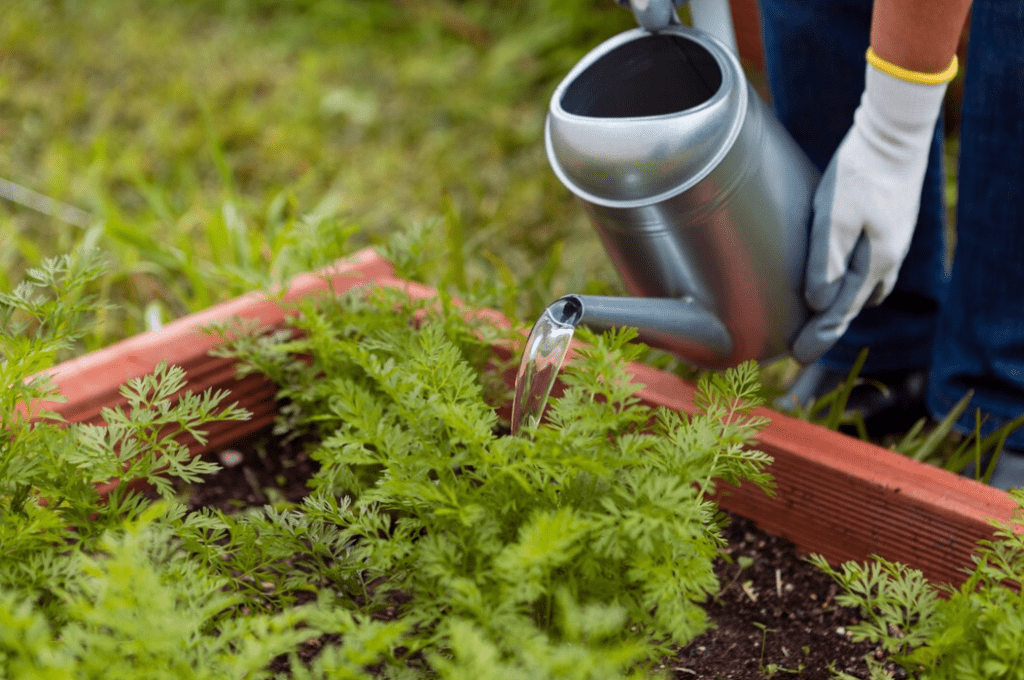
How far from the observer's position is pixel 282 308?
1.33 m

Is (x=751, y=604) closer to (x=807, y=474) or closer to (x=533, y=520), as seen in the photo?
(x=807, y=474)

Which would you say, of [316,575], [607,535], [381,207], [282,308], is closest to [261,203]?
[381,207]

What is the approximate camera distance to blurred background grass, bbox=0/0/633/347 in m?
2.06

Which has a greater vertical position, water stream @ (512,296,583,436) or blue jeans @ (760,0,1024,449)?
water stream @ (512,296,583,436)

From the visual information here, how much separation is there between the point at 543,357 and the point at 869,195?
21.4 inches

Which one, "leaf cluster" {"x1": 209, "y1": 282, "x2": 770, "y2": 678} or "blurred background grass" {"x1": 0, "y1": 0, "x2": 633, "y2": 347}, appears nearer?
"leaf cluster" {"x1": 209, "y1": 282, "x2": 770, "y2": 678}

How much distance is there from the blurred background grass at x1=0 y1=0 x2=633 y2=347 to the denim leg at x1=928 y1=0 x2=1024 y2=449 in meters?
0.63

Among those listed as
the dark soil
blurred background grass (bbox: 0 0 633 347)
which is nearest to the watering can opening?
blurred background grass (bbox: 0 0 633 347)

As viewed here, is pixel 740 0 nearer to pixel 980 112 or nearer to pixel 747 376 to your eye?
pixel 980 112

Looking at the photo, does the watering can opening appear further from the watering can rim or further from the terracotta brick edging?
the terracotta brick edging

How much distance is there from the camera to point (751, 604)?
1192mm

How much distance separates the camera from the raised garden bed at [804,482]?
111cm

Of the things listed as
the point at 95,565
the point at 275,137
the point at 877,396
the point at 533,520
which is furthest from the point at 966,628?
the point at 275,137

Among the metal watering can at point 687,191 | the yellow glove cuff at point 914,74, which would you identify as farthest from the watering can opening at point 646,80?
the yellow glove cuff at point 914,74
